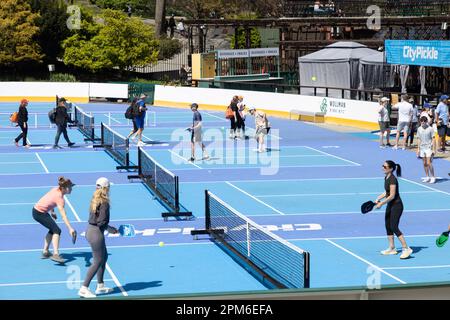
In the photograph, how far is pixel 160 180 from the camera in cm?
2281

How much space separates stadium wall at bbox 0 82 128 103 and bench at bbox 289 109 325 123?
15.7 meters

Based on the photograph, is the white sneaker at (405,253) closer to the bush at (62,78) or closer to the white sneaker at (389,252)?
the white sneaker at (389,252)

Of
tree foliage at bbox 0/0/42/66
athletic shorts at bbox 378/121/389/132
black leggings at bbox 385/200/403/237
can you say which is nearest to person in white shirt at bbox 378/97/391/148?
athletic shorts at bbox 378/121/389/132

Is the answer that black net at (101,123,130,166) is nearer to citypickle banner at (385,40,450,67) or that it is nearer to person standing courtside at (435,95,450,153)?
person standing courtside at (435,95,450,153)

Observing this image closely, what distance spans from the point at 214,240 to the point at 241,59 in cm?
4064

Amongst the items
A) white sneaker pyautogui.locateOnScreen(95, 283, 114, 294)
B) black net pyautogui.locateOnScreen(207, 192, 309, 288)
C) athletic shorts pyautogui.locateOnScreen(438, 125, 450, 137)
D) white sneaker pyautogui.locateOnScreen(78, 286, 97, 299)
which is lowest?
white sneaker pyautogui.locateOnScreen(95, 283, 114, 294)

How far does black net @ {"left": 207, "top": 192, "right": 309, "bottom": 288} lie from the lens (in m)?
13.6

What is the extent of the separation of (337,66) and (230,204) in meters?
26.2

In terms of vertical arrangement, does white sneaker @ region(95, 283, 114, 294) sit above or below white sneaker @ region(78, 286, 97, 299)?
below

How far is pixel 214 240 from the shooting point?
17.9m

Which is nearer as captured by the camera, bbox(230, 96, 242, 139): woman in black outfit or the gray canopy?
bbox(230, 96, 242, 139): woman in black outfit

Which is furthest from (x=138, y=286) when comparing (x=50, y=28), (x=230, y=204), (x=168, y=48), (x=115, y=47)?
(x=168, y=48)
